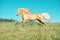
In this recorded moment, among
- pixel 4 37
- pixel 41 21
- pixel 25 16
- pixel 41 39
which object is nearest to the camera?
pixel 41 39

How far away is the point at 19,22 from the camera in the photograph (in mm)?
20781

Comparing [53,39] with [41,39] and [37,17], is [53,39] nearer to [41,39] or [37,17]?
[41,39]

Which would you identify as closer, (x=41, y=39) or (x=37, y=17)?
(x=41, y=39)

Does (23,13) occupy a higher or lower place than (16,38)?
higher

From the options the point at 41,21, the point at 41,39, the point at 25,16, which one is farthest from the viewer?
the point at 41,21

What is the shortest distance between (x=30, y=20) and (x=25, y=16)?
3.42ft

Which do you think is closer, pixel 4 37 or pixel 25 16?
pixel 4 37

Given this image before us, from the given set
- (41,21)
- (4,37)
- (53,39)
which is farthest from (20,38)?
(41,21)

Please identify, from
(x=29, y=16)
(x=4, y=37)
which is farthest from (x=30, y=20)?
(x=4, y=37)

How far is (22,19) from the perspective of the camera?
20.1 meters

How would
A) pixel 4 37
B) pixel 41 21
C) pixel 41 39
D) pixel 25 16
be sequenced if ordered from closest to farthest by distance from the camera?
A: pixel 41 39
pixel 4 37
pixel 25 16
pixel 41 21

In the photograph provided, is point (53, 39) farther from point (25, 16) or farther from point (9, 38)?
point (25, 16)

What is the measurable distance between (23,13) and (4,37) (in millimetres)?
9312

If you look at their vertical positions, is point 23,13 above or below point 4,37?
above
